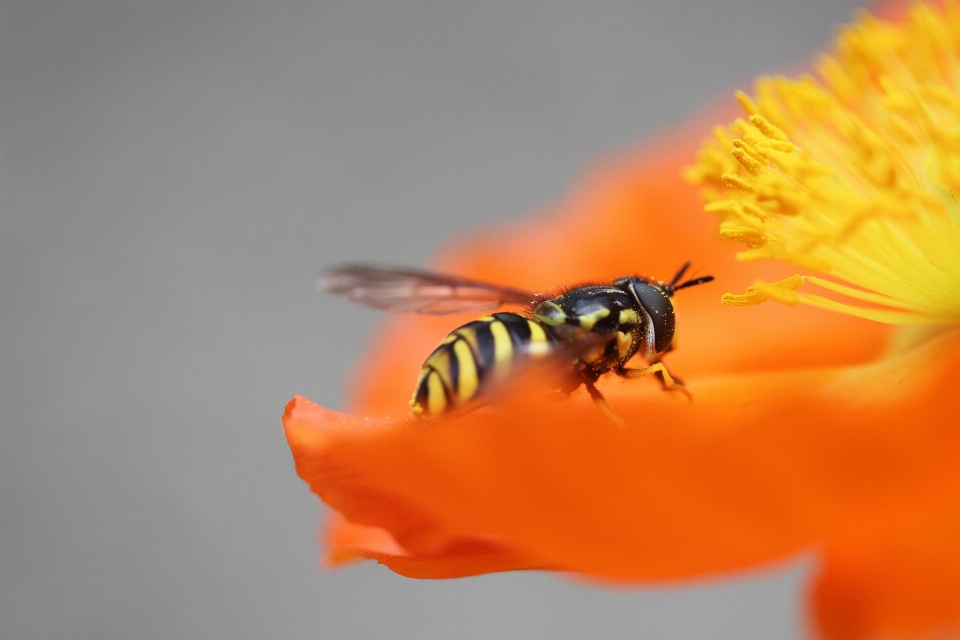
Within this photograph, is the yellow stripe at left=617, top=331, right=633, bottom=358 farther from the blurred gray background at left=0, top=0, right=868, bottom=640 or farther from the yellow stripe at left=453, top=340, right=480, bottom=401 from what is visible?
the blurred gray background at left=0, top=0, right=868, bottom=640

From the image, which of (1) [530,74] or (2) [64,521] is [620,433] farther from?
(1) [530,74]

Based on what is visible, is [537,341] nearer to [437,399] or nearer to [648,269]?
[437,399]

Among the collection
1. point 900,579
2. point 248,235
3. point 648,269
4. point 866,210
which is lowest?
point 900,579

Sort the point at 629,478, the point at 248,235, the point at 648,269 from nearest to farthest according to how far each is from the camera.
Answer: the point at 629,478 → the point at 648,269 → the point at 248,235

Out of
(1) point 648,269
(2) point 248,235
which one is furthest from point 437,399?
(2) point 248,235

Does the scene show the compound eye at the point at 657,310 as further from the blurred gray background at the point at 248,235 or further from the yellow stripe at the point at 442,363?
the blurred gray background at the point at 248,235

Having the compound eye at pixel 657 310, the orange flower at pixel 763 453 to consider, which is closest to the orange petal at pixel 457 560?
the orange flower at pixel 763 453

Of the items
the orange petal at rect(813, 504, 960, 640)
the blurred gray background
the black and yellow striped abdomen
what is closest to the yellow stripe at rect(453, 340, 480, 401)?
the black and yellow striped abdomen
